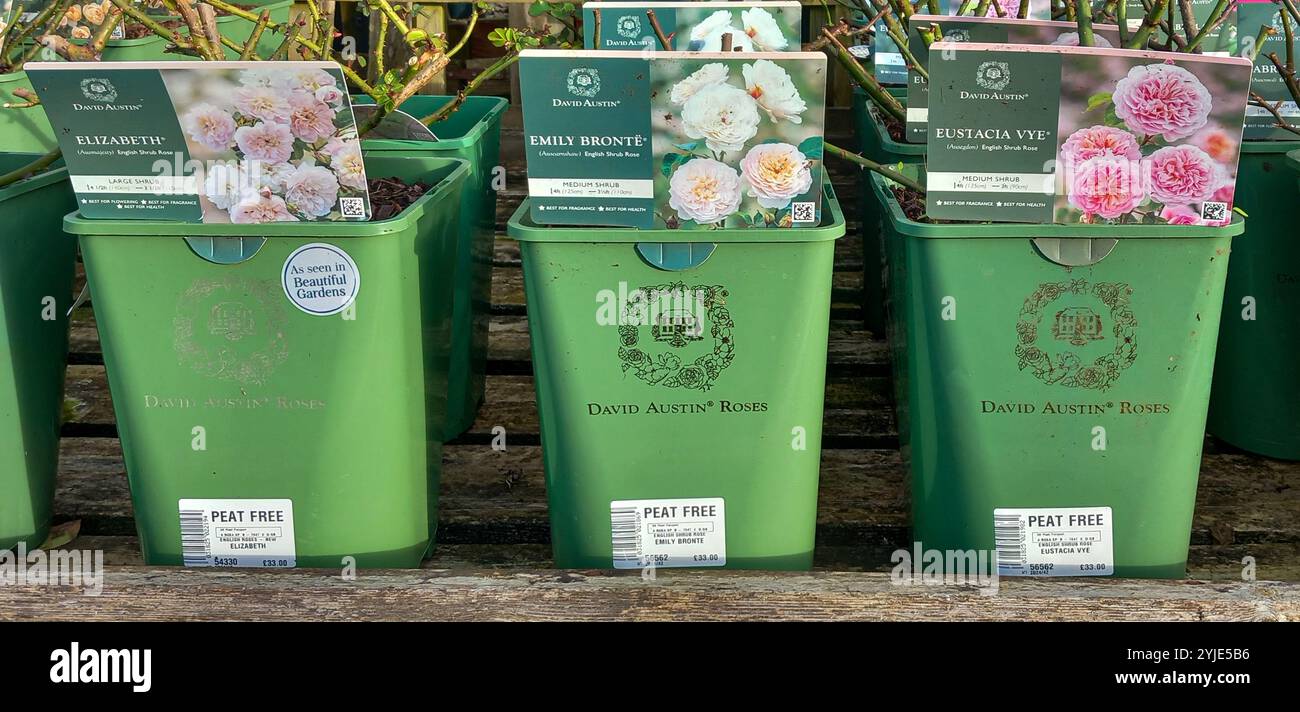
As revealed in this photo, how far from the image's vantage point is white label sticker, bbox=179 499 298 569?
134cm

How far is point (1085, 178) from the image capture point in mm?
1201

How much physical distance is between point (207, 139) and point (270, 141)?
6 cm

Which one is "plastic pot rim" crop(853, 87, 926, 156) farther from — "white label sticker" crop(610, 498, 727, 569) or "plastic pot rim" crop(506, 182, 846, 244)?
"white label sticker" crop(610, 498, 727, 569)

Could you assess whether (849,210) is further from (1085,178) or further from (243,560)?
(243,560)

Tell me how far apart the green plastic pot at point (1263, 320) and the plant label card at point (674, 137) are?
707 mm

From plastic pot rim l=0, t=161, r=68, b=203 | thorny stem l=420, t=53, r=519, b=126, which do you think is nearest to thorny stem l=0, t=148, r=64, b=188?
plastic pot rim l=0, t=161, r=68, b=203

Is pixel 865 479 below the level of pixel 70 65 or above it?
below

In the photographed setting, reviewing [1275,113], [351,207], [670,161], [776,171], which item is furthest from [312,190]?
[1275,113]

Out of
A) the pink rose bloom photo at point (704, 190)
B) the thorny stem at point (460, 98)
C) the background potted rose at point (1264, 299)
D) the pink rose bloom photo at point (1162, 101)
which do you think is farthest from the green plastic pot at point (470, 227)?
the background potted rose at point (1264, 299)

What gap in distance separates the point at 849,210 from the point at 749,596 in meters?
1.48

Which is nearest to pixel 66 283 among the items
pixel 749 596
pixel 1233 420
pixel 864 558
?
pixel 749 596

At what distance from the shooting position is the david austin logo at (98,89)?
117 centimetres

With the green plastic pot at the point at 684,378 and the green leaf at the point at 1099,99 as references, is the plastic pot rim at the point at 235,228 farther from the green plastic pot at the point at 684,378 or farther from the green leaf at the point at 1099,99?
the green leaf at the point at 1099,99

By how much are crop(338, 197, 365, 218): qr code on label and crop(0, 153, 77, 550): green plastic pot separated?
399 mm
